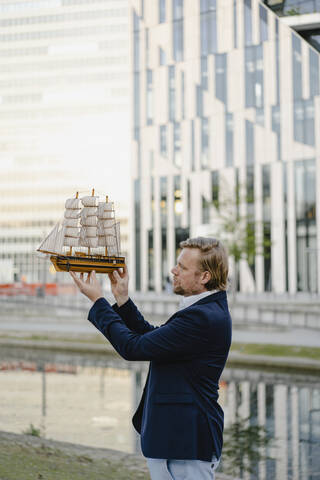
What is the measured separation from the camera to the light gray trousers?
3334 millimetres

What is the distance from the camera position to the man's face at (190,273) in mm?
3402

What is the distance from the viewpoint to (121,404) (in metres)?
12.9

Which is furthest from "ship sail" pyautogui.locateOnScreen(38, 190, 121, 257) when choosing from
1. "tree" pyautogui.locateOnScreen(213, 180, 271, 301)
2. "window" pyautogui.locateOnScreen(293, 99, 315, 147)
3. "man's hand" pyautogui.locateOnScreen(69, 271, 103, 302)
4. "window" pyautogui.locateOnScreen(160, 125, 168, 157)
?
"window" pyautogui.locateOnScreen(160, 125, 168, 157)

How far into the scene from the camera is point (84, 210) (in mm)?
3936

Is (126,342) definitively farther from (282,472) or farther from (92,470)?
(282,472)

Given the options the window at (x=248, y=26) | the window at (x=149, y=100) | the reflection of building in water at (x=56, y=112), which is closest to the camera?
the window at (x=248, y=26)

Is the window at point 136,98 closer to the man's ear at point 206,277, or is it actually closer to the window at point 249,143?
the window at point 249,143

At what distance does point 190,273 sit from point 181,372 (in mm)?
518

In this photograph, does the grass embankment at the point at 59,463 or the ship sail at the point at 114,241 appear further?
the grass embankment at the point at 59,463

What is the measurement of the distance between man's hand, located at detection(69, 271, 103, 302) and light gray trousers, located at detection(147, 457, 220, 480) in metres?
0.91

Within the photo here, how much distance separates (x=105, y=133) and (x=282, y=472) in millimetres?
111549

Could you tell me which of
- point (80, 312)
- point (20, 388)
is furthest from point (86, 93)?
point (20, 388)

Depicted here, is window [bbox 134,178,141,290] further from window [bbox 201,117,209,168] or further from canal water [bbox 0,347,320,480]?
canal water [bbox 0,347,320,480]

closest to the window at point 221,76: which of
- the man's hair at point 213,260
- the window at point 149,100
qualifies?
the window at point 149,100
